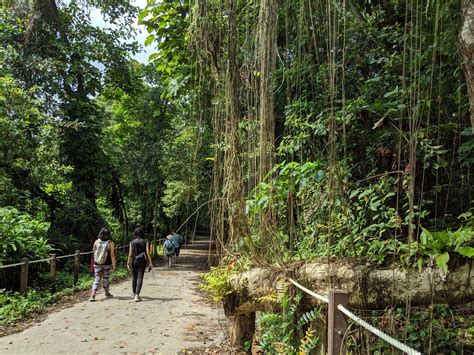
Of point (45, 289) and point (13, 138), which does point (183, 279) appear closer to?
point (45, 289)

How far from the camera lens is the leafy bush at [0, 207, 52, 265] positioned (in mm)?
8664

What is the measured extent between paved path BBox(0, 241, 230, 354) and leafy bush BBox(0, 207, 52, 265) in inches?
69.4

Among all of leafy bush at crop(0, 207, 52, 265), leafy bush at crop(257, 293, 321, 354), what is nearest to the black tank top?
leafy bush at crop(0, 207, 52, 265)

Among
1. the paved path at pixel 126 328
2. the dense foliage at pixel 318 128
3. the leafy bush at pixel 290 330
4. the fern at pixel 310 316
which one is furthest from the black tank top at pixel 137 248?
the fern at pixel 310 316

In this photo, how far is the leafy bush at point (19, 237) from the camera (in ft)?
28.4

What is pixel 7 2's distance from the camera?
10977mm

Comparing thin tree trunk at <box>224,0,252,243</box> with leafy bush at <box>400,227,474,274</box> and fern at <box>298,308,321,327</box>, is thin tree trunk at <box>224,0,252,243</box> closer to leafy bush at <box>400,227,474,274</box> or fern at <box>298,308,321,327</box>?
fern at <box>298,308,321,327</box>

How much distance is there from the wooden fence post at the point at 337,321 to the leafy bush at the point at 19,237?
769cm

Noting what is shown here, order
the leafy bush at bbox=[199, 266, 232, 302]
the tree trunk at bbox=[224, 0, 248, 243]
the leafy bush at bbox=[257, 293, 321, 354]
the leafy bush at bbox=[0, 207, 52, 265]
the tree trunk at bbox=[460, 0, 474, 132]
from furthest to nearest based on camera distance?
1. the leafy bush at bbox=[0, 207, 52, 265]
2. the leafy bush at bbox=[199, 266, 232, 302]
3. the tree trunk at bbox=[224, 0, 248, 243]
4. the leafy bush at bbox=[257, 293, 321, 354]
5. the tree trunk at bbox=[460, 0, 474, 132]

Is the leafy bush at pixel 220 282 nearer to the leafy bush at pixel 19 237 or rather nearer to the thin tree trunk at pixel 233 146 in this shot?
the thin tree trunk at pixel 233 146

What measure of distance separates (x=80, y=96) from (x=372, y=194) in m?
13.4

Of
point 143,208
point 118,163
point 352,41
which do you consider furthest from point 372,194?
point 143,208

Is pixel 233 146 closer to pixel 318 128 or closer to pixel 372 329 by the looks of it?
pixel 318 128

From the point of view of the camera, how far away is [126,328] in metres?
6.41
